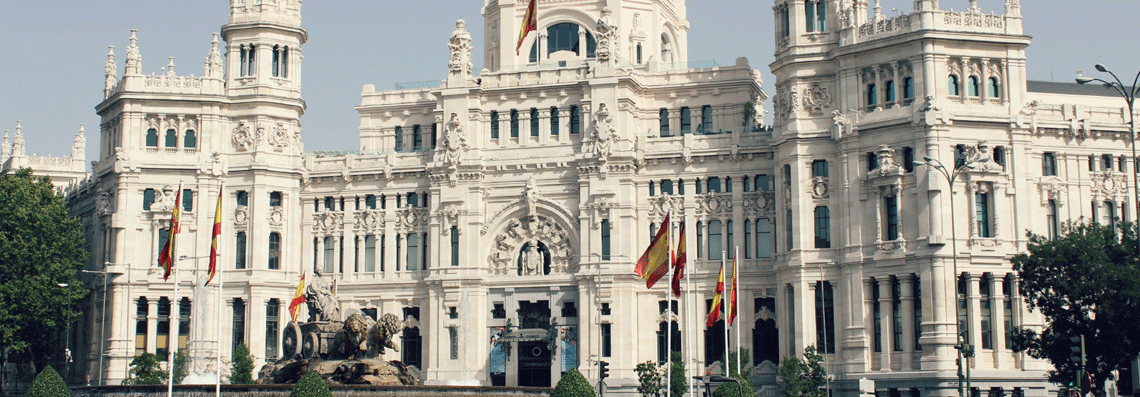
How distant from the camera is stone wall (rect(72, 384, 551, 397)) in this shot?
56.5m

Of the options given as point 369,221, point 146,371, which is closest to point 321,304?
point 146,371

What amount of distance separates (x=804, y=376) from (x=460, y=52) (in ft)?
106

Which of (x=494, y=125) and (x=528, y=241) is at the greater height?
(x=494, y=125)

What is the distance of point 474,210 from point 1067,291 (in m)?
39.7

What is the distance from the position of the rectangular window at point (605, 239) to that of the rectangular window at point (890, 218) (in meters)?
18.1

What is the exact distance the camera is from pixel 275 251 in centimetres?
9625

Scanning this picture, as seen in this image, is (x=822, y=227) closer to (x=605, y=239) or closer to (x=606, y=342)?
(x=605, y=239)

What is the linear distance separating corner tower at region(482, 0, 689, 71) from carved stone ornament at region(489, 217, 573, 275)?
39.9 ft

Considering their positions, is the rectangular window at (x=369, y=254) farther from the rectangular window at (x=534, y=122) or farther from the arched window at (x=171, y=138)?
the arched window at (x=171, y=138)

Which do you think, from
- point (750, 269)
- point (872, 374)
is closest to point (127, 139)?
point (750, 269)

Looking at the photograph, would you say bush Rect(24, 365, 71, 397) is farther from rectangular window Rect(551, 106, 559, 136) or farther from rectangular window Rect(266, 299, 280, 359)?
rectangular window Rect(551, 106, 559, 136)

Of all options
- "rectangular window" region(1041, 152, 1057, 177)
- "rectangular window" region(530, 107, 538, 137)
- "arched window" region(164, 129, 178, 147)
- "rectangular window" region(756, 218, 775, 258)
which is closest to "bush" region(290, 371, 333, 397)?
"rectangular window" region(756, 218, 775, 258)

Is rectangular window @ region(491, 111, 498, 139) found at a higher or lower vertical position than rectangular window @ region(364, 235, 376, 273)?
higher

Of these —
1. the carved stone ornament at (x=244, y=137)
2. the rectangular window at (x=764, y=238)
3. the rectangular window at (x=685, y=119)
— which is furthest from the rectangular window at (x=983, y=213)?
the carved stone ornament at (x=244, y=137)
